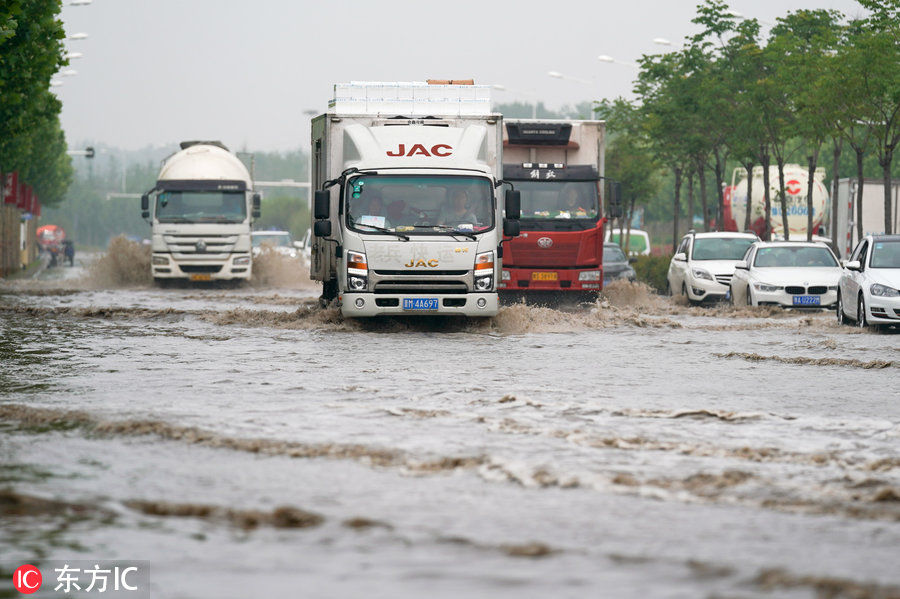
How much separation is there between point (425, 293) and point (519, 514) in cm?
1362

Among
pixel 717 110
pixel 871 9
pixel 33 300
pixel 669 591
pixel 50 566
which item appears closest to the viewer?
pixel 669 591

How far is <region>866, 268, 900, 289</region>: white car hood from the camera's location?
21.2 metres

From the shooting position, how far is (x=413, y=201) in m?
20.8

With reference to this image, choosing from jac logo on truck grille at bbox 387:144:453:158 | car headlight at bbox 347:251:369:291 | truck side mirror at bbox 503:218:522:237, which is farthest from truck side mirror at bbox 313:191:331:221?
truck side mirror at bbox 503:218:522:237

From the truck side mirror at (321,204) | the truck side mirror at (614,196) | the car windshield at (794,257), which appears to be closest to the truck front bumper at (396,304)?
the truck side mirror at (321,204)

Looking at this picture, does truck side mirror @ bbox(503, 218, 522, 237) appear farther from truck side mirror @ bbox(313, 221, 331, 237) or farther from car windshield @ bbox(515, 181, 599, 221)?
car windshield @ bbox(515, 181, 599, 221)

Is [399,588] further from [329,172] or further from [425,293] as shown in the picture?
[329,172]

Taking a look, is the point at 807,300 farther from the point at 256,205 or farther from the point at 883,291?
the point at 256,205

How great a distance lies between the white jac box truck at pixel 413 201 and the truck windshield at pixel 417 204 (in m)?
0.01

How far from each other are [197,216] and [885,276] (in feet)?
66.1

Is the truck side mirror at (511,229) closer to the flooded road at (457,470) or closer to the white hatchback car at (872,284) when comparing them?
the flooded road at (457,470)

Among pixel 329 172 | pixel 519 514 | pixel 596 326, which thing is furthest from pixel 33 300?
pixel 519 514

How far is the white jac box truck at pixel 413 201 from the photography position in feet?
67.2

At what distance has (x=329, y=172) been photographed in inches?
854
